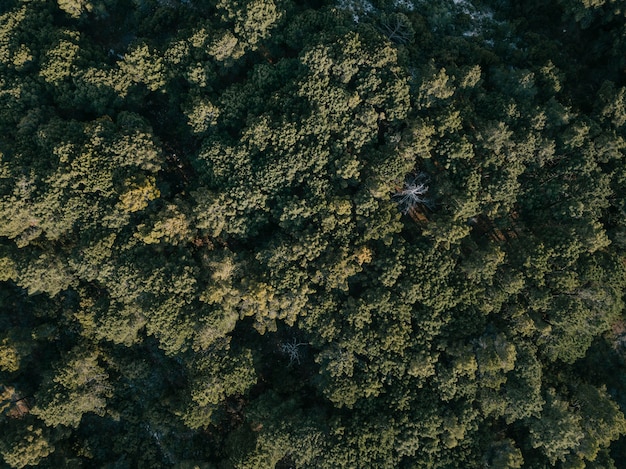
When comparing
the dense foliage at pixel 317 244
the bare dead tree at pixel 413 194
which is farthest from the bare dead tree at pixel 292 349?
the bare dead tree at pixel 413 194

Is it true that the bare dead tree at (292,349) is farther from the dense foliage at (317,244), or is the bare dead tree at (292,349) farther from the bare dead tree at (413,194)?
the bare dead tree at (413,194)

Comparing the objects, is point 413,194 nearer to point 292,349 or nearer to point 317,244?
point 317,244

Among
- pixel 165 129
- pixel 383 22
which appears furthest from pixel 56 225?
pixel 383 22

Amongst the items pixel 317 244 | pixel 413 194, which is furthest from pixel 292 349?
pixel 413 194

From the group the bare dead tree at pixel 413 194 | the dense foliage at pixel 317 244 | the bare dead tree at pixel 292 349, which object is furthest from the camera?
the bare dead tree at pixel 292 349

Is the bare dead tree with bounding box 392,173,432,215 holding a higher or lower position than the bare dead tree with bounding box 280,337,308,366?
higher

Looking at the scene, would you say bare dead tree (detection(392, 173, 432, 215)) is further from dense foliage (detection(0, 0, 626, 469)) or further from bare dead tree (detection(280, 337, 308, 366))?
bare dead tree (detection(280, 337, 308, 366))

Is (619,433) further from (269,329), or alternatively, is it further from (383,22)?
(383,22)

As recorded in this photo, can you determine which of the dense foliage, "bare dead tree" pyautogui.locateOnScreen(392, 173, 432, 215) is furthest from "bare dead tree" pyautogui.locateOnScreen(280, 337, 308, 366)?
"bare dead tree" pyautogui.locateOnScreen(392, 173, 432, 215)
